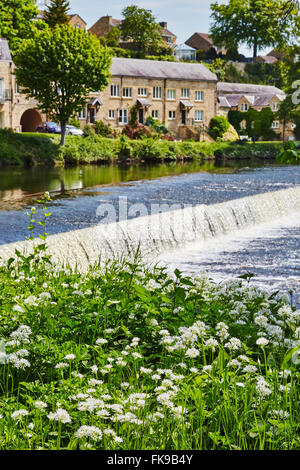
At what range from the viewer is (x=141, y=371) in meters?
4.39

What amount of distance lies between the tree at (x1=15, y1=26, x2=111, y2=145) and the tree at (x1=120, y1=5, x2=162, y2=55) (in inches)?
1507

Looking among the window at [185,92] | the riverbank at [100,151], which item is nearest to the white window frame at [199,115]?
the window at [185,92]

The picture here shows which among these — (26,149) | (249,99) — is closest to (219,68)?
(249,99)

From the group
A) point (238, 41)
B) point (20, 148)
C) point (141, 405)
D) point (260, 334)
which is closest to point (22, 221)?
point (260, 334)

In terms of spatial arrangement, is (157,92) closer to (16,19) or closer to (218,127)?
(218,127)

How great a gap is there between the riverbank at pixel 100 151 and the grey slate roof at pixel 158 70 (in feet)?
50.5

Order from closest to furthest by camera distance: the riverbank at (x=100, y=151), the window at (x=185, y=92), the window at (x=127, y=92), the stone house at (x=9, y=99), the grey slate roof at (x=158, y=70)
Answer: the riverbank at (x=100, y=151) → the stone house at (x=9, y=99) → the window at (x=127, y=92) → the grey slate roof at (x=158, y=70) → the window at (x=185, y=92)

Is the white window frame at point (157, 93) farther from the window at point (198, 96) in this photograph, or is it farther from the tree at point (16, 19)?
the tree at point (16, 19)

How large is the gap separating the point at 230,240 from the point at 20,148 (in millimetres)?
23239

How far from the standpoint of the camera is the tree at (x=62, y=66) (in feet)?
127

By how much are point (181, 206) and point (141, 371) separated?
1255 centimetres

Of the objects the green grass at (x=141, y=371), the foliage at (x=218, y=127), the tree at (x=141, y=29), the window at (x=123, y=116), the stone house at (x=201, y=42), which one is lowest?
the green grass at (x=141, y=371)

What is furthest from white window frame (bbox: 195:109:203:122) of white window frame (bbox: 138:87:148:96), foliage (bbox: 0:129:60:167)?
foliage (bbox: 0:129:60:167)

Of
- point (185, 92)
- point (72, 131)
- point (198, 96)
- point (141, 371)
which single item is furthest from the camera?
point (198, 96)
